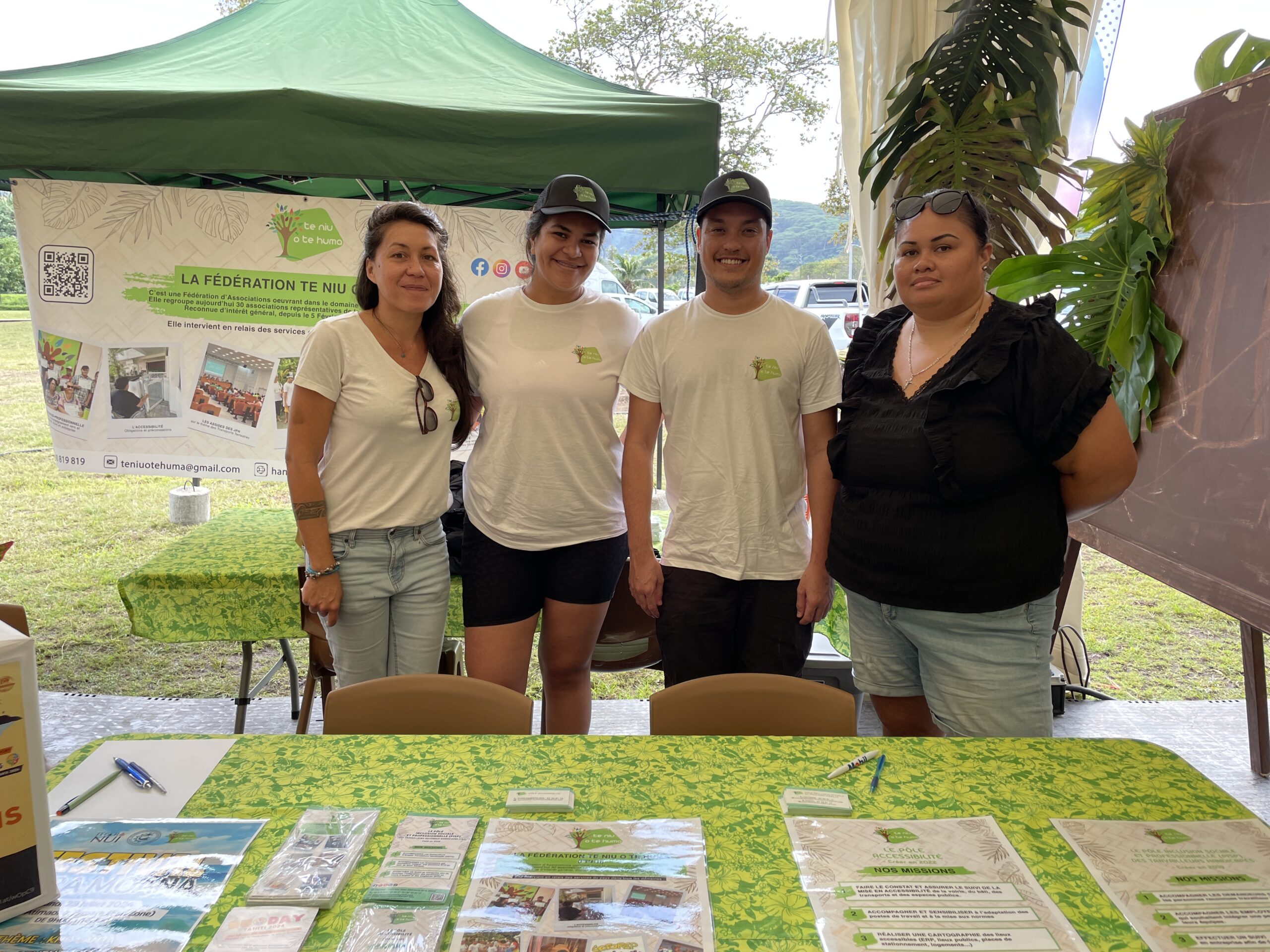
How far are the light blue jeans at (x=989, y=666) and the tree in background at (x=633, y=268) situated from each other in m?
13.3

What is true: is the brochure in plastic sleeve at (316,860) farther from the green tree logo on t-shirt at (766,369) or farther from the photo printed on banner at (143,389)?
the photo printed on banner at (143,389)

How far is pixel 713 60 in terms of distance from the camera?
9125 mm

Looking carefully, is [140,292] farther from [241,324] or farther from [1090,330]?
[1090,330]

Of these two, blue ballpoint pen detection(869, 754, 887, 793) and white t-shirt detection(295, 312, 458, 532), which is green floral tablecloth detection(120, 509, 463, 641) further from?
blue ballpoint pen detection(869, 754, 887, 793)

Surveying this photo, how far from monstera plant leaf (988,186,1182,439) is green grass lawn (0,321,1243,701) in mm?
1937

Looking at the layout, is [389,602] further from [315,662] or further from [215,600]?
[215,600]

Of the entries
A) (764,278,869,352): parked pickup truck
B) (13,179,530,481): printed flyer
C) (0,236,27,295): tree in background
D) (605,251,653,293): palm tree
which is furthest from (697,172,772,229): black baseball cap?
(605,251,653,293): palm tree

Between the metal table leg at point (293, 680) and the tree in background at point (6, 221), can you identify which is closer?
the metal table leg at point (293, 680)

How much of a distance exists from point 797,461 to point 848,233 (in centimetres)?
162

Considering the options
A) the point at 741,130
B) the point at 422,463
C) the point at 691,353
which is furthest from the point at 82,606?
the point at 741,130

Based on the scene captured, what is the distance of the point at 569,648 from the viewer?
2152mm

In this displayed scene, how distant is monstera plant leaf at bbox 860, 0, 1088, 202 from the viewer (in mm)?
2572

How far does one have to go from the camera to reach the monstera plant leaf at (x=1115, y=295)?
2.34 metres

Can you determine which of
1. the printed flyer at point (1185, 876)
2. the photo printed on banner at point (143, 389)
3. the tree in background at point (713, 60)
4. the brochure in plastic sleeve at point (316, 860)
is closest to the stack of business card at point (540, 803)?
the brochure in plastic sleeve at point (316, 860)
